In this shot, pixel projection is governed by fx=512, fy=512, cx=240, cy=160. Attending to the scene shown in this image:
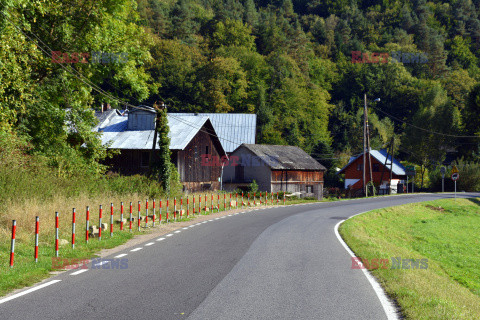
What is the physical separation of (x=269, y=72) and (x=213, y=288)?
80.1 m

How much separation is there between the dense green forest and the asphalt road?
11338mm

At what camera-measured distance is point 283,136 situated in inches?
3393

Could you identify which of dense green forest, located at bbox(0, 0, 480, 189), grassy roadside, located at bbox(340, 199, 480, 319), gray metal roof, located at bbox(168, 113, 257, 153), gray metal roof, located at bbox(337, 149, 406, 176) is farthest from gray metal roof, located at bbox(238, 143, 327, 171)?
grassy roadside, located at bbox(340, 199, 480, 319)

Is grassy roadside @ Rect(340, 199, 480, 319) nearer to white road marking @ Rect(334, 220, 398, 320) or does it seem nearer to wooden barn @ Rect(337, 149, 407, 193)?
white road marking @ Rect(334, 220, 398, 320)

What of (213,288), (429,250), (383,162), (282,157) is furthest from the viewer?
(383,162)

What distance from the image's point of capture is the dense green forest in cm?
2525

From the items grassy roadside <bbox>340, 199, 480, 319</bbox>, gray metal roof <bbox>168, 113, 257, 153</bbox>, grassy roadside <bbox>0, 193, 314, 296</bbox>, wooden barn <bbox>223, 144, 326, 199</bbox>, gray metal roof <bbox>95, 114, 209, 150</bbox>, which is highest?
gray metal roof <bbox>168, 113, 257, 153</bbox>

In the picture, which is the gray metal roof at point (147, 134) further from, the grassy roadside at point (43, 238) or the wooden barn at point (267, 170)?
the grassy roadside at point (43, 238)

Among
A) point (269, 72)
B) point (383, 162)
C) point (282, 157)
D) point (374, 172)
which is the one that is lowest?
point (374, 172)

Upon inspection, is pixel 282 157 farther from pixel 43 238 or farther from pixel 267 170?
pixel 43 238

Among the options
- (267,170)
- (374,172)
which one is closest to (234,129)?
(267,170)

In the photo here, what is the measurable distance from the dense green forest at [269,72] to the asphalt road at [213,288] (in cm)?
1134

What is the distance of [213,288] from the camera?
27.2 ft

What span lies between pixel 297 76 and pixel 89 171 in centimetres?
6990
